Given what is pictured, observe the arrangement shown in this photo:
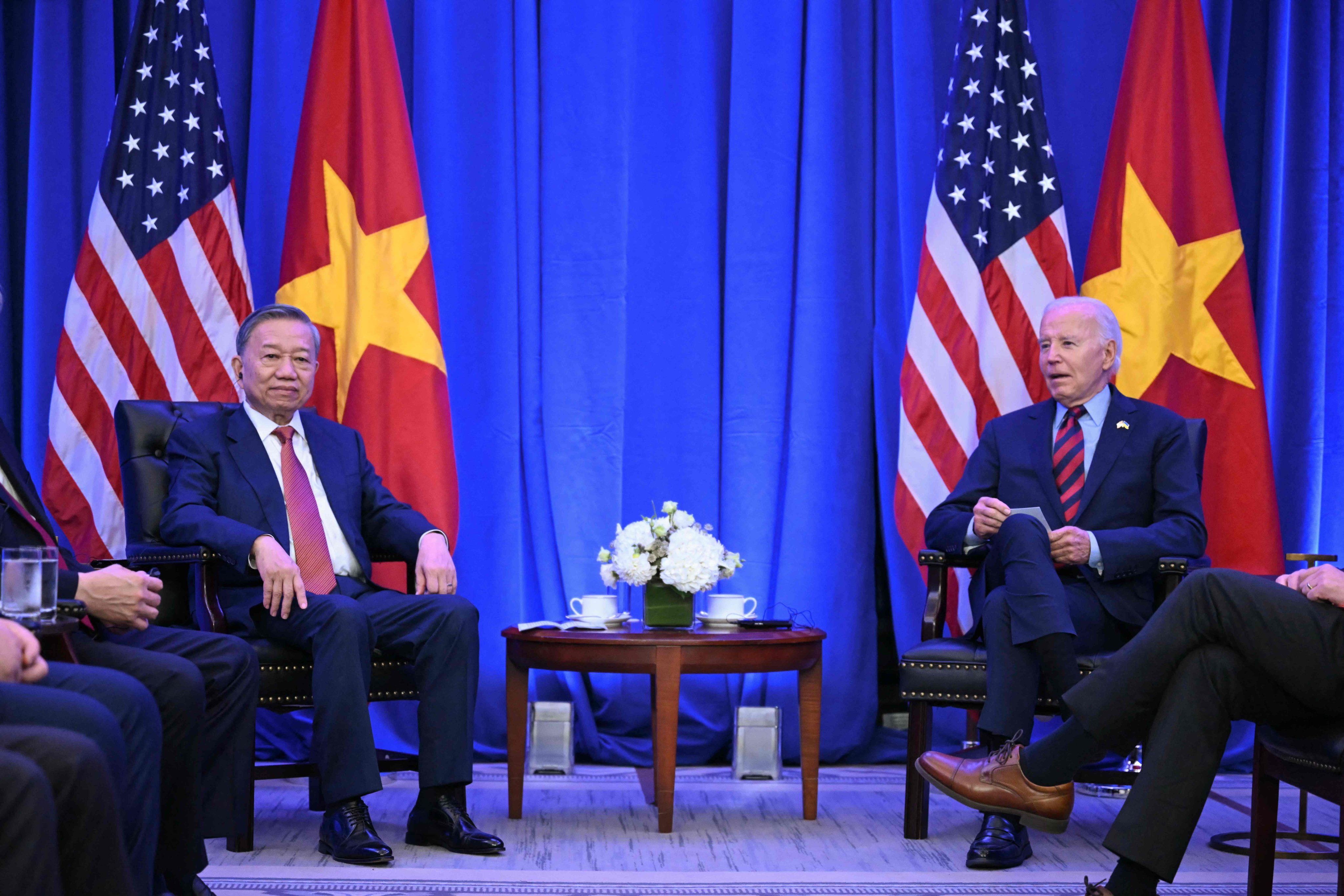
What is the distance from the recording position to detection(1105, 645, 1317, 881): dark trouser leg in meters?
2.25

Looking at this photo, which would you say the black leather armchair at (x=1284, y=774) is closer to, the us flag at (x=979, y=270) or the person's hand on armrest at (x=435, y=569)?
the us flag at (x=979, y=270)

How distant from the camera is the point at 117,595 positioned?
246cm

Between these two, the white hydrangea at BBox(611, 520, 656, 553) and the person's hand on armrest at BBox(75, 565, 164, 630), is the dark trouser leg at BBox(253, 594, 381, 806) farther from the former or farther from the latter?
the white hydrangea at BBox(611, 520, 656, 553)

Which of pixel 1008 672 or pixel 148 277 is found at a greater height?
pixel 148 277

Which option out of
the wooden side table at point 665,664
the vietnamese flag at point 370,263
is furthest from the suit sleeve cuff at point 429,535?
the vietnamese flag at point 370,263

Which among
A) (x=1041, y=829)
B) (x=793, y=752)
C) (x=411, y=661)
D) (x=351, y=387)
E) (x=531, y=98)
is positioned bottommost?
(x=793, y=752)

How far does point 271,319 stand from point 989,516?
1975 mm

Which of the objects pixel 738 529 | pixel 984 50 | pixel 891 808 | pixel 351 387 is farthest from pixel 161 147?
pixel 891 808

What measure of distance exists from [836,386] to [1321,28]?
83.9 inches

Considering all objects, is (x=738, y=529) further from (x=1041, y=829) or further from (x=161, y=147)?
(x=161, y=147)

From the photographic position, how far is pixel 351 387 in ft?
13.2

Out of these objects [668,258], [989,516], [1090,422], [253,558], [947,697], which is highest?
[668,258]

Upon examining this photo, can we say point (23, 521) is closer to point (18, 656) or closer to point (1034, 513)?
point (18, 656)

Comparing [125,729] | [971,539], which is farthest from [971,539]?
[125,729]
